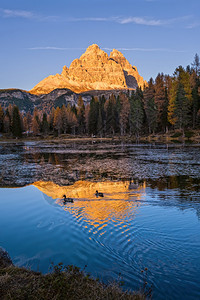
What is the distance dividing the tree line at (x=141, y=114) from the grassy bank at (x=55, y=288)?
72.9 meters

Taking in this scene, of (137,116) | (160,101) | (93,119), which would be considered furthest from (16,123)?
(160,101)

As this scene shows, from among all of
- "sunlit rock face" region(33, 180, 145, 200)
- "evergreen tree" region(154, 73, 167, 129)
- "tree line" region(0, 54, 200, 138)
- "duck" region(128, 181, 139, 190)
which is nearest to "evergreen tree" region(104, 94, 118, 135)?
"tree line" region(0, 54, 200, 138)

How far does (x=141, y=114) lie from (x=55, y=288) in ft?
305

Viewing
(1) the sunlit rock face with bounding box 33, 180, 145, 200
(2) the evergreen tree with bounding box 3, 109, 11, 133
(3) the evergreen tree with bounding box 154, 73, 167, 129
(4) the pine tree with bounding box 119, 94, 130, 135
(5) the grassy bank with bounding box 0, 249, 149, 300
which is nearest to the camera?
(5) the grassy bank with bounding box 0, 249, 149, 300

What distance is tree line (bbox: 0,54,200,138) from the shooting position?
77.3 m

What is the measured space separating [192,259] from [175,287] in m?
1.63

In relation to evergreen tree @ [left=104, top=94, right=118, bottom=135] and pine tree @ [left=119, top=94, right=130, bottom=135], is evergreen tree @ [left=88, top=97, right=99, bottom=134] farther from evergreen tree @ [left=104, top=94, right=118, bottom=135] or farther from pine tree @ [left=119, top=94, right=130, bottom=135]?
pine tree @ [left=119, top=94, right=130, bottom=135]

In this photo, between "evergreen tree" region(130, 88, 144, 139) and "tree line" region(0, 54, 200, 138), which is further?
"evergreen tree" region(130, 88, 144, 139)

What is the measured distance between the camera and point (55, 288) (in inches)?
204

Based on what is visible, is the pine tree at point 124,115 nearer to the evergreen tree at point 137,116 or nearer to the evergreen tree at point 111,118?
the evergreen tree at point 137,116

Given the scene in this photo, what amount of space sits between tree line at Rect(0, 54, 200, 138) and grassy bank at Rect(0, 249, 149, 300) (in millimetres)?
72852

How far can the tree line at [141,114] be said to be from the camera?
77.3 m

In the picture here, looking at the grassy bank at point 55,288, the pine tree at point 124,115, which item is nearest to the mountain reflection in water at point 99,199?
the grassy bank at point 55,288

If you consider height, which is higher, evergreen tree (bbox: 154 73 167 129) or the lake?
A: evergreen tree (bbox: 154 73 167 129)
